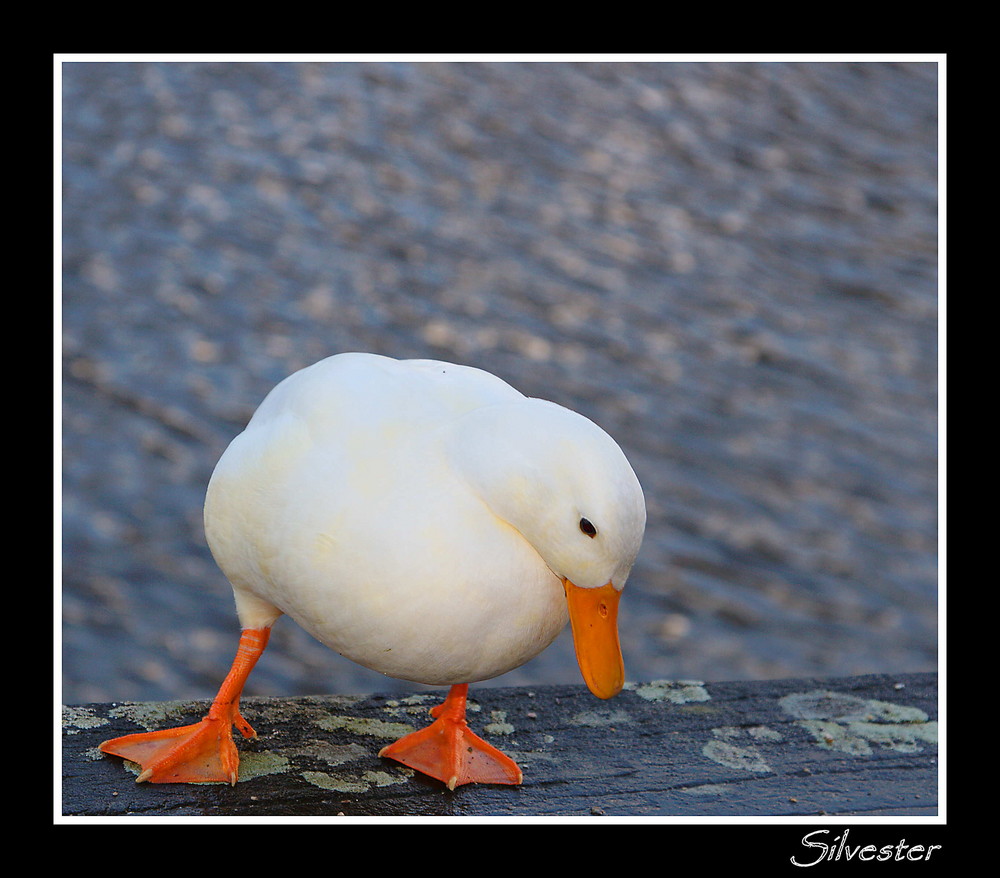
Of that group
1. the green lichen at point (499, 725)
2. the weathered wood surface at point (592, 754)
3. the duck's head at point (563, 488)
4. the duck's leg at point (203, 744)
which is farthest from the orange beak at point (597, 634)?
the duck's leg at point (203, 744)

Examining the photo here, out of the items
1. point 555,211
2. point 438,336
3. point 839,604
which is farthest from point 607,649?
Answer: point 555,211

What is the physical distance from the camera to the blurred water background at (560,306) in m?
6.39

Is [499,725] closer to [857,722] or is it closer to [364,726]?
[364,726]

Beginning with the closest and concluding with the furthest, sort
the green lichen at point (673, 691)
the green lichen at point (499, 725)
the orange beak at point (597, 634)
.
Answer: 1. the orange beak at point (597, 634)
2. the green lichen at point (499, 725)
3. the green lichen at point (673, 691)

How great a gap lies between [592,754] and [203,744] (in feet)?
3.30

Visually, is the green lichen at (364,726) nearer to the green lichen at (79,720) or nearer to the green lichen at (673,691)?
the green lichen at (79,720)

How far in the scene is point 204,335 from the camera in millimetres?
7355

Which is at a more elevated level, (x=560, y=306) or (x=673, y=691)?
(x=560, y=306)

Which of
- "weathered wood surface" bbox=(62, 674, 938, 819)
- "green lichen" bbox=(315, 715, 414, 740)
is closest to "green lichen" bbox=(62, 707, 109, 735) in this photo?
"weathered wood surface" bbox=(62, 674, 938, 819)

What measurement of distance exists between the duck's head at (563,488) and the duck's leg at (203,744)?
2.81 ft

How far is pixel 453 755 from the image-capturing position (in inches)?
116

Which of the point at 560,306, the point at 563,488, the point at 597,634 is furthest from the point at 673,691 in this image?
the point at 560,306

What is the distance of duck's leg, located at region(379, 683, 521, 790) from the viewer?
9.49 ft

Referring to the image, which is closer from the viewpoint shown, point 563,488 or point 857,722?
point 563,488
